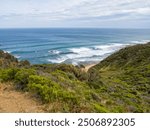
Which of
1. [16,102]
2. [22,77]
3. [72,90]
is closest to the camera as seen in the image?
[16,102]

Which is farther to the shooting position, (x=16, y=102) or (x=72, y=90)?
(x=72, y=90)

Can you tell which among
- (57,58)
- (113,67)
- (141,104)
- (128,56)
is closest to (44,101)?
(141,104)

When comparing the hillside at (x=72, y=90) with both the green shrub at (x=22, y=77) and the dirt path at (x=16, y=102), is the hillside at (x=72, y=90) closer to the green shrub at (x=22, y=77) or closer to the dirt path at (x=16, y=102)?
the green shrub at (x=22, y=77)

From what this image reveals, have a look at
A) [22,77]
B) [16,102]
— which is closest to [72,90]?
[22,77]

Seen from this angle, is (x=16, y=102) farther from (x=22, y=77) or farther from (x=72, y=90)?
(x=72, y=90)

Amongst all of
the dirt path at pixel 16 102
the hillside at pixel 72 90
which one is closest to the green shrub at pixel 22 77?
the hillside at pixel 72 90

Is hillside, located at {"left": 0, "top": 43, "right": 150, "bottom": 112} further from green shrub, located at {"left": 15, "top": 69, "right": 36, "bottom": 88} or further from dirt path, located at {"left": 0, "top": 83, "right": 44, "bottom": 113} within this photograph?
dirt path, located at {"left": 0, "top": 83, "right": 44, "bottom": 113}

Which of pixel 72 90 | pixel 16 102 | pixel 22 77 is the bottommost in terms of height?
pixel 72 90

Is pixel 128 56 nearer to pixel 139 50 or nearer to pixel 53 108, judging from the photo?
pixel 139 50
